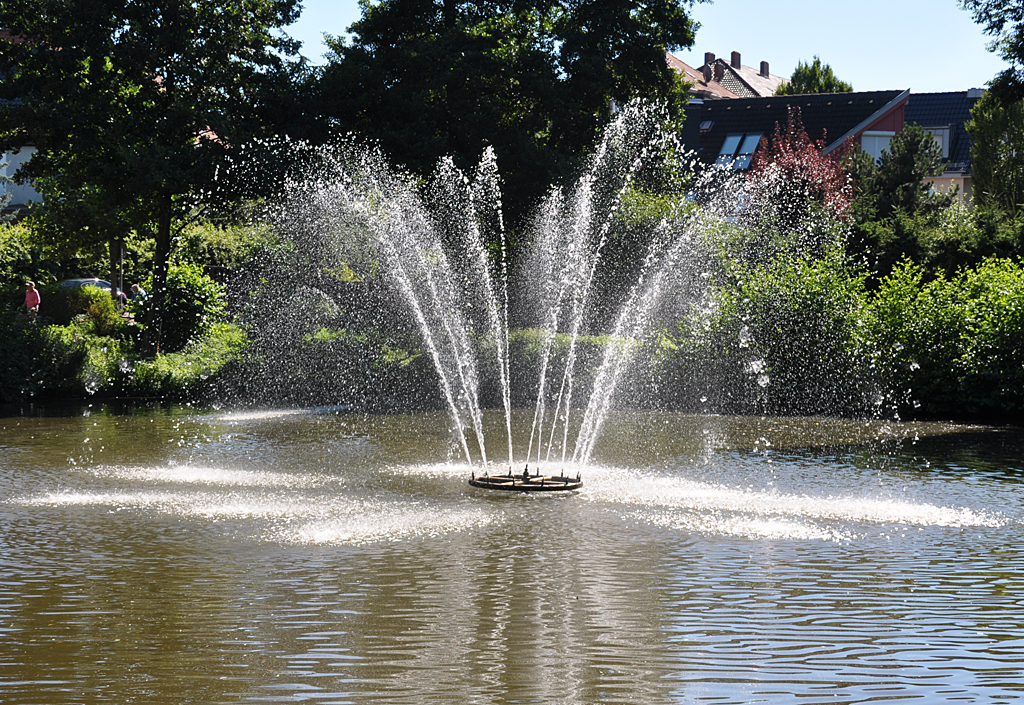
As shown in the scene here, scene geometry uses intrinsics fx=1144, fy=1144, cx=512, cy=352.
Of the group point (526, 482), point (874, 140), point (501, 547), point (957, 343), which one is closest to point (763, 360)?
point (957, 343)

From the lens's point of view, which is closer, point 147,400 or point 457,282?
point 147,400

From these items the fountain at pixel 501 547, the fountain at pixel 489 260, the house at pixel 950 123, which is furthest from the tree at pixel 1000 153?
the fountain at pixel 501 547

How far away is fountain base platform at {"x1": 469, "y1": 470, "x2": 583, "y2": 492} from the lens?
12.4 metres

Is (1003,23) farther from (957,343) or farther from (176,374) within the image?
(176,374)

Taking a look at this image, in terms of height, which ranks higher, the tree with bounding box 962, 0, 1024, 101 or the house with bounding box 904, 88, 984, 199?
the house with bounding box 904, 88, 984, 199

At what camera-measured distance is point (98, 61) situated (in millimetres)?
26281

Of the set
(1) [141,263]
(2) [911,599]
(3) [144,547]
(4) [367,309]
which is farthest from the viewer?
(1) [141,263]

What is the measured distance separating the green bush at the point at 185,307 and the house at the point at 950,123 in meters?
53.4

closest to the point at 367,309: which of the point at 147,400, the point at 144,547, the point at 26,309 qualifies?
the point at 147,400

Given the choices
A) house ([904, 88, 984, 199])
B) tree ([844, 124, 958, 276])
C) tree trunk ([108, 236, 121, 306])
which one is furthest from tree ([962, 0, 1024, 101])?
house ([904, 88, 984, 199])

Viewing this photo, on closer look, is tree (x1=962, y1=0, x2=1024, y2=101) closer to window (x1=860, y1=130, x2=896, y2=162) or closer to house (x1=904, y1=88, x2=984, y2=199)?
window (x1=860, y1=130, x2=896, y2=162)

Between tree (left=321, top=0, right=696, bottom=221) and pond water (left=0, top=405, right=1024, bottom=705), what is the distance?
14.7 meters

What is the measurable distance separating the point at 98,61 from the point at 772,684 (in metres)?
24.5

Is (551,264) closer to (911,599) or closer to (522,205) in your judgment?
(522,205)
